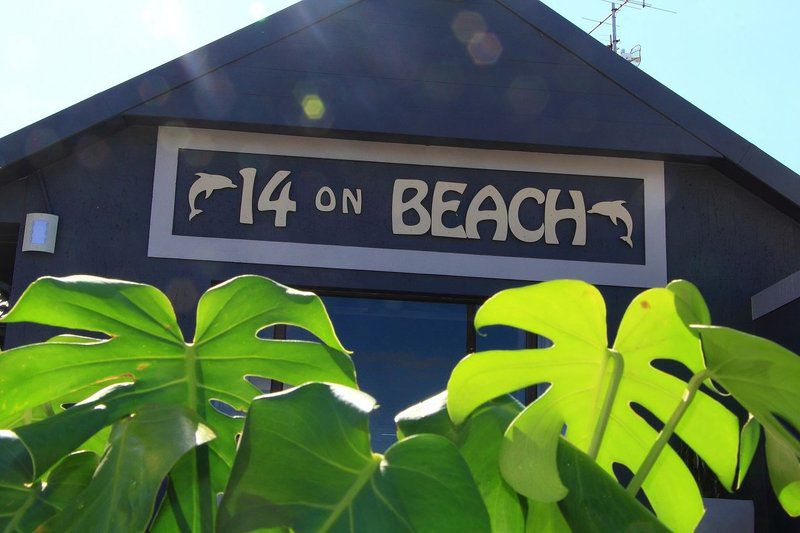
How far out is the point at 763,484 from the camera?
17.4 feet

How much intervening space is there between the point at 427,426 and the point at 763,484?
5475 mm

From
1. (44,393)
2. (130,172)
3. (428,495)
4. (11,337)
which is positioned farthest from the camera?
(130,172)

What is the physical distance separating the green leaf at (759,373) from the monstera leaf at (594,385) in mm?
18

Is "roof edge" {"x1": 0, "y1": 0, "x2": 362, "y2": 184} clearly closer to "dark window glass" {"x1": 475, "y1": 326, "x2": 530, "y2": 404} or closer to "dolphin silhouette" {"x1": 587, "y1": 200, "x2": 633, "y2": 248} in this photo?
"dolphin silhouette" {"x1": 587, "y1": 200, "x2": 633, "y2": 248}

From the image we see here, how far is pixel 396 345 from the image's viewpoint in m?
6.48

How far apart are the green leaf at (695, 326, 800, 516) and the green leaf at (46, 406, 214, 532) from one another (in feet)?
0.73

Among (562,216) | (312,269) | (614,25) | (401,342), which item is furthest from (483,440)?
(614,25)

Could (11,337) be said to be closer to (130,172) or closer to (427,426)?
(130,172)

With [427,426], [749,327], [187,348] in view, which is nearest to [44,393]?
[187,348]

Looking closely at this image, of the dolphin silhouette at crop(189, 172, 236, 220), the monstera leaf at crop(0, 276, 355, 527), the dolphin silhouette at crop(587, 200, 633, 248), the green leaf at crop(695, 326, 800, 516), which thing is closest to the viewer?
the green leaf at crop(695, 326, 800, 516)

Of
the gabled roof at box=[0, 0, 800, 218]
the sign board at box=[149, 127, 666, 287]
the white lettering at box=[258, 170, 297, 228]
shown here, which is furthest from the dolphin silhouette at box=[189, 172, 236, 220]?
the gabled roof at box=[0, 0, 800, 218]

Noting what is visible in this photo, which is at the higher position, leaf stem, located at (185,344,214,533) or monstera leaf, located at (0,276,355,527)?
monstera leaf, located at (0,276,355,527)

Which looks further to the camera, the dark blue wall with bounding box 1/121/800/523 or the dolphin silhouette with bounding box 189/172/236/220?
the dolphin silhouette with bounding box 189/172/236/220

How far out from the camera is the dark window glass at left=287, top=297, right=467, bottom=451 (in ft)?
18.8
